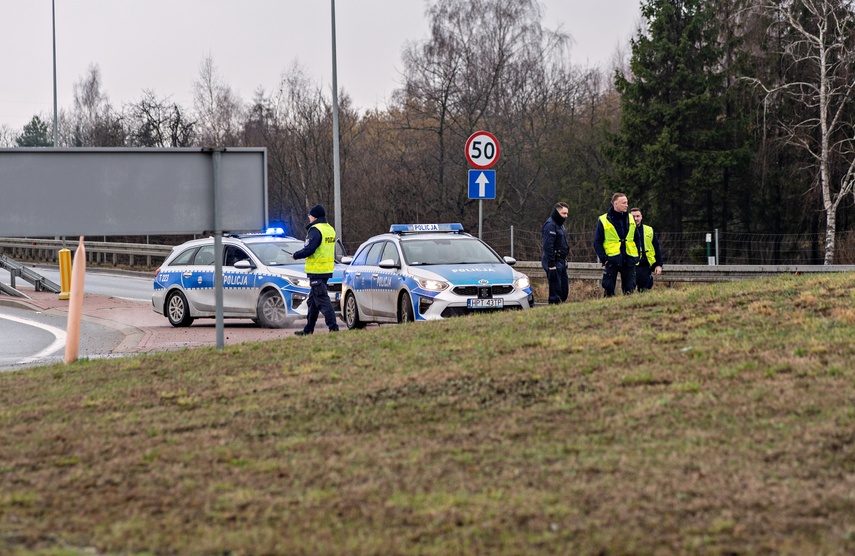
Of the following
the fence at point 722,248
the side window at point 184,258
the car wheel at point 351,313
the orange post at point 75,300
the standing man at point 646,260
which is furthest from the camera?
the fence at point 722,248

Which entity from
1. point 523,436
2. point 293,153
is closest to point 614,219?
point 523,436

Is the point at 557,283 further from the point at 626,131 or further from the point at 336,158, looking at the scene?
the point at 626,131

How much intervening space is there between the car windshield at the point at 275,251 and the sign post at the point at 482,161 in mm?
3175

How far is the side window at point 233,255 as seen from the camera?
61.4 ft

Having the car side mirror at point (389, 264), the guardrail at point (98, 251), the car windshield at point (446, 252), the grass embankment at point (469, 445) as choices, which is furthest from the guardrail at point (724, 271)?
the guardrail at point (98, 251)

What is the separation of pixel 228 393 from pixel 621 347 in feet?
9.72

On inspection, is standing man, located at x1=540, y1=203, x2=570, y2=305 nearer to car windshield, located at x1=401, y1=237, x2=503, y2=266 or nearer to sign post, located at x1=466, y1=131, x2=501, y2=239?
car windshield, located at x1=401, y1=237, x2=503, y2=266

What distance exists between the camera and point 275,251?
61.6 feet

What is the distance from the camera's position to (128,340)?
16.2 metres

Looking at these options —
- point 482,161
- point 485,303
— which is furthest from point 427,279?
point 482,161

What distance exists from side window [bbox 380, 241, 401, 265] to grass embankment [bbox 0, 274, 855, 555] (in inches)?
240

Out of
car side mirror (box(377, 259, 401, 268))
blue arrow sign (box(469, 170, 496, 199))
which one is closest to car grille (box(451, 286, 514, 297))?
car side mirror (box(377, 259, 401, 268))

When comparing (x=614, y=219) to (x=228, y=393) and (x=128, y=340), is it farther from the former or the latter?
(x=228, y=393)

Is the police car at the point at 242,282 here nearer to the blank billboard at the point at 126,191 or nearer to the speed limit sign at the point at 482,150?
the speed limit sign at the point at 482,150
